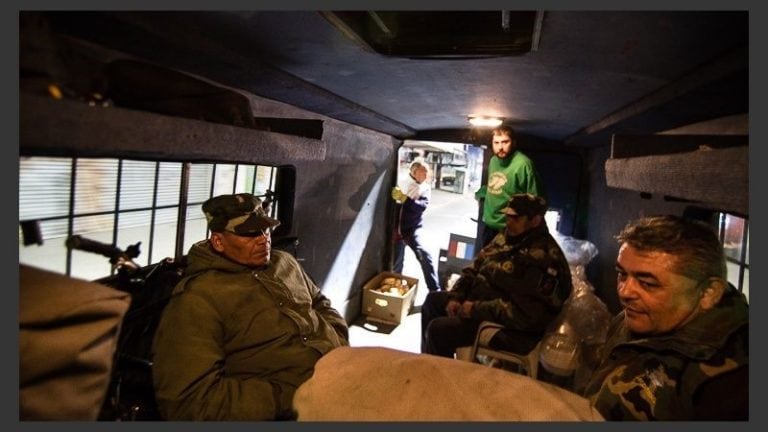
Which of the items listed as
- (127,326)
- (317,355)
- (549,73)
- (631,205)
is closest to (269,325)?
(317,355)

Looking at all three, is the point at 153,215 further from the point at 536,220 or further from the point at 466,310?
the point at 536,220

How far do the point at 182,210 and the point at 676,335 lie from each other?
218 centimetres

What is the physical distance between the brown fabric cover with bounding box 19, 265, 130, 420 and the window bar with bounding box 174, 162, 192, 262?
1.15 metres

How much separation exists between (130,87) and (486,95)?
190cm

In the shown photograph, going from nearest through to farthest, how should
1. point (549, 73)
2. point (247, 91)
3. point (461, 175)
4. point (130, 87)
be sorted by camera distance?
point (130, 87) < point (549, 73) < point (247, 91) < point (461, 175)

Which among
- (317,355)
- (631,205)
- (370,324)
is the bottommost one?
(370,324)

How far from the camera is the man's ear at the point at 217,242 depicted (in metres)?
1.84

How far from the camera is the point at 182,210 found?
2072 millimetres

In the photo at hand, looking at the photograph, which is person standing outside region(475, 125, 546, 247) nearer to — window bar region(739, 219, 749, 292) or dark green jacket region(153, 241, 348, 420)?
window bar region(739, 219, 749, 292)

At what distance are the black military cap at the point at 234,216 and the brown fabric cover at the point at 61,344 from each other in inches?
35.8

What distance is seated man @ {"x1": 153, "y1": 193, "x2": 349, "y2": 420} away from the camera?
147cm

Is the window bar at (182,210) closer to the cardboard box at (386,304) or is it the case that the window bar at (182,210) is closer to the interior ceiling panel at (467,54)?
the interior ceiling panel at (467,54)

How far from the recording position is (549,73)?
5.67 ft

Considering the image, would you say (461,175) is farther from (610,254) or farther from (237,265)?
(237,265)
